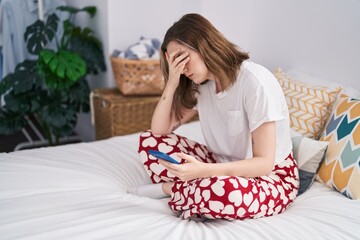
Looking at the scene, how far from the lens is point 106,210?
3.74 ft

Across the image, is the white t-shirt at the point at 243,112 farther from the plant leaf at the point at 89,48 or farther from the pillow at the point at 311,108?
the plant leaf at the point at 89,48

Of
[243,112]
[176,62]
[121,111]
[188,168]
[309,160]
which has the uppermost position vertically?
[176,62]

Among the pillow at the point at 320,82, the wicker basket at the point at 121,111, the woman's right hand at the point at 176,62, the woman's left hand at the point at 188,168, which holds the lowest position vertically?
the wicker basket at the point at 121,111

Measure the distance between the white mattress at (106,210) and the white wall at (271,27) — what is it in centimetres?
73

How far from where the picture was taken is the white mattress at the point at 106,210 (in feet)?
3.38

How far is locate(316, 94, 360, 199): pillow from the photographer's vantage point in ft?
4.24

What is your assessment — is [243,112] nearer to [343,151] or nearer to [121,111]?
[343,151]

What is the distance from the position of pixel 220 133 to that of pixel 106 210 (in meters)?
0.49

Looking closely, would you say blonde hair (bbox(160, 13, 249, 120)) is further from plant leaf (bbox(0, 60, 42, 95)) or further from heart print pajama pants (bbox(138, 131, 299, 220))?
plant leaf (bbox(0, 60, 42, 95))

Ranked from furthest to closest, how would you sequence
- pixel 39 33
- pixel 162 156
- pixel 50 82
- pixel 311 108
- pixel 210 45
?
1. pixel 39 33
2. pixel 50 82
3. pixel 311 108
4. pixel 210 45
5. pixel 162 156

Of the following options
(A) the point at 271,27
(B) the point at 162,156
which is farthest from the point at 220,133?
(A) the point at 271,27

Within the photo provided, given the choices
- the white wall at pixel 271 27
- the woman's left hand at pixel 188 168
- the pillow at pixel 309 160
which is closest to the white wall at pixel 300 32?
the white wall at pixel 271 27

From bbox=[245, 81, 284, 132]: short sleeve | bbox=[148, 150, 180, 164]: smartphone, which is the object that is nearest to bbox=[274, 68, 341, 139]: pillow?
bbox=[245, 81, 284, 132]: short sleeve

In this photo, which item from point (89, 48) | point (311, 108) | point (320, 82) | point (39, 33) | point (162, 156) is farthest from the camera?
point (89, 48)
